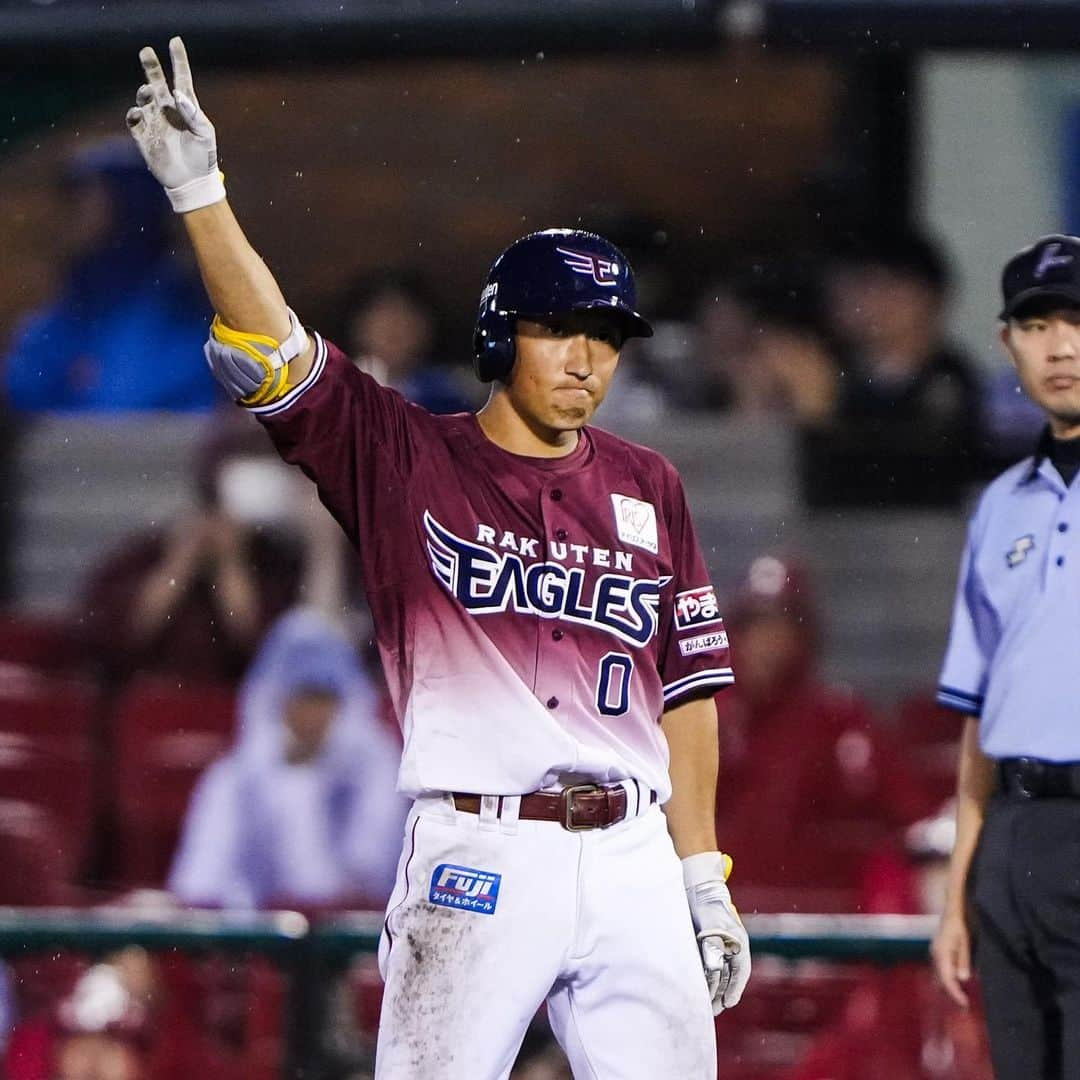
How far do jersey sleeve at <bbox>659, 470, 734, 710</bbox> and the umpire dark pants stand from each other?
0.62m

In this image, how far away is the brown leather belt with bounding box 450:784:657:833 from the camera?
3.27 meters

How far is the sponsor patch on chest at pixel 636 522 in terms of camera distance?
11.3ft

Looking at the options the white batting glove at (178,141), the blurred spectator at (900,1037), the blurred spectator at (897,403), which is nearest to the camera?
the white batting glove at (178,141)

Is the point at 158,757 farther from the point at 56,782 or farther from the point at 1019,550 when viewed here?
the point at 1019,550

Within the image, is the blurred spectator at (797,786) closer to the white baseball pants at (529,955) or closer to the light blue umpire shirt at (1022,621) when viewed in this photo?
the light blue umpire shirt at (1022,621)

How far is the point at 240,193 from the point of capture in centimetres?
970

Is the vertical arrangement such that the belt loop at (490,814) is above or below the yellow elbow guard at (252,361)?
below

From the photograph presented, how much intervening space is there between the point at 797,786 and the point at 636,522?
2.89m

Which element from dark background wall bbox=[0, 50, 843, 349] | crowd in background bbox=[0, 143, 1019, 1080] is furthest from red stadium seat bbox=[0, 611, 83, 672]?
dark background wall bbox=[0, 50, 843, 349]

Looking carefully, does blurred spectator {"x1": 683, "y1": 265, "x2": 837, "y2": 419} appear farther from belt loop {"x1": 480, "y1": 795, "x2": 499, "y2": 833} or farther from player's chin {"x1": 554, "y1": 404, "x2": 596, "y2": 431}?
belt loop {"x1": 480, "y1": 795, "x2": 499, "y2": 833}

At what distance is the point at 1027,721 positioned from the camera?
376 centimetres

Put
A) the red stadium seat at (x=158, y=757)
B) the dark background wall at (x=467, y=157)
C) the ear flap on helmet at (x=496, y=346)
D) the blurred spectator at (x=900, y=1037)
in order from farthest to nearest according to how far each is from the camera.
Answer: the dark background wall at (x=467, y=157), the red stadium seat at (x=158, y=757), the blurred spectator at (x=900, y=1037), the ear flap on helmet at (x=496, y=346)

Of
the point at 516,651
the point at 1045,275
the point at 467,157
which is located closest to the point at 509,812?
the point at 516,651

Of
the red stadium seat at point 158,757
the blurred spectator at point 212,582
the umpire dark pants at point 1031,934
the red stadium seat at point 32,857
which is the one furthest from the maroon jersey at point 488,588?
the blurred spectator at point 212,582
